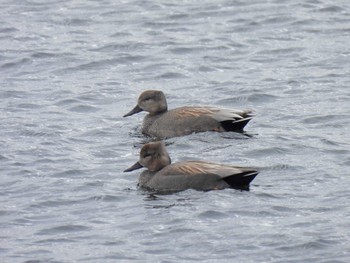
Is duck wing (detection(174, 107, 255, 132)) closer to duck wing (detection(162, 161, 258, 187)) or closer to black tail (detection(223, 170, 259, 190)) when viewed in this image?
duck wing (detection(162, 161, 258, 187))

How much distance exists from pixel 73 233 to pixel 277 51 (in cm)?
894

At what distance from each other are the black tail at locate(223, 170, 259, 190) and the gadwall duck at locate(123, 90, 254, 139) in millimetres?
2469

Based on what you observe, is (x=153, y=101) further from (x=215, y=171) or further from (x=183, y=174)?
(x=215, y=171)

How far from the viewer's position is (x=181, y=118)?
683 inches

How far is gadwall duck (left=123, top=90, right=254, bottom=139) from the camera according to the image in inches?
674

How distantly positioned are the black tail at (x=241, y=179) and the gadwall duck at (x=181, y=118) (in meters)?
2.47

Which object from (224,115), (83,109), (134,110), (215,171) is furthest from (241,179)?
(83,109)

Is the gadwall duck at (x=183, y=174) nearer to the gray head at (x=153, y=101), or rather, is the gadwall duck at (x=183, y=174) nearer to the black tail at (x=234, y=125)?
the black tail at (x=234, y=125)

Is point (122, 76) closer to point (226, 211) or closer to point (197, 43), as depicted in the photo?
point (197, 43)

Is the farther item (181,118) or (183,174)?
(181,118)

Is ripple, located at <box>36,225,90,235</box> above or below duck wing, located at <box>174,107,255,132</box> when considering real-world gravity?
below

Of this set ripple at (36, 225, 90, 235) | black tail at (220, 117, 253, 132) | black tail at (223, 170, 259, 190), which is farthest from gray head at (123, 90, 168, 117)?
ripple at (36, 225, 90, 235)

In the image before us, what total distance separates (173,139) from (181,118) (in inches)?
13.9

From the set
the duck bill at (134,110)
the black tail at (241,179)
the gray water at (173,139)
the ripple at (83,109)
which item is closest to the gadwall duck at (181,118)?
the duck bill at (134,110)
